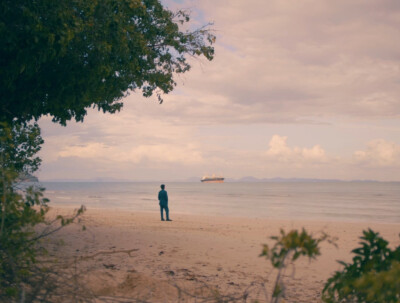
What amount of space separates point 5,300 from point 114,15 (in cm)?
590

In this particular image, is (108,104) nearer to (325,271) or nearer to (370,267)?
(325,271)

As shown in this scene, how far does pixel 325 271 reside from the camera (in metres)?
8.35

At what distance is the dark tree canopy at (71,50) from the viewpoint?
21.7ft

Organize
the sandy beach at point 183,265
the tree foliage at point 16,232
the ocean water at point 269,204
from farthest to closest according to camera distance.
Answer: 1. the ocean water at point 269,204
2. the sandy beach at point 183,265
3. the tree foliage at point 16,232

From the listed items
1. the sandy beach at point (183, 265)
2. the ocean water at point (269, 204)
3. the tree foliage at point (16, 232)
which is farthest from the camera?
the ocean water at point (269, 204)

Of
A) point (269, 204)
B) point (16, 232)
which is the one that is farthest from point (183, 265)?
point (269, 204)

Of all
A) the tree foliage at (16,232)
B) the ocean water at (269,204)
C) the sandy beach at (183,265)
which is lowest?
the ocean water at (269,204)

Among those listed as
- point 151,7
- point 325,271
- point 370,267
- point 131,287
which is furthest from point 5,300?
point 151,7

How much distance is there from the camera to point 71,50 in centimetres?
765

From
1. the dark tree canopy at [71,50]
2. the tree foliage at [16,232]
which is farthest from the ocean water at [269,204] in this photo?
the tree foliage at [16,232]

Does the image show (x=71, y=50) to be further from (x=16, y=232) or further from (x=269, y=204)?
(x=269, y=204)

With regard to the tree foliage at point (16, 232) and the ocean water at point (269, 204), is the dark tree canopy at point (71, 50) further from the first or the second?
the ocean water at point (269, 204)

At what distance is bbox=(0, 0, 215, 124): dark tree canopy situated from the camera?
21.7ft

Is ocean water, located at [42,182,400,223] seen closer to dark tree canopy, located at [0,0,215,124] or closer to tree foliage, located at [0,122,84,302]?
dark tree canopy, located at [0,0,215,124]
